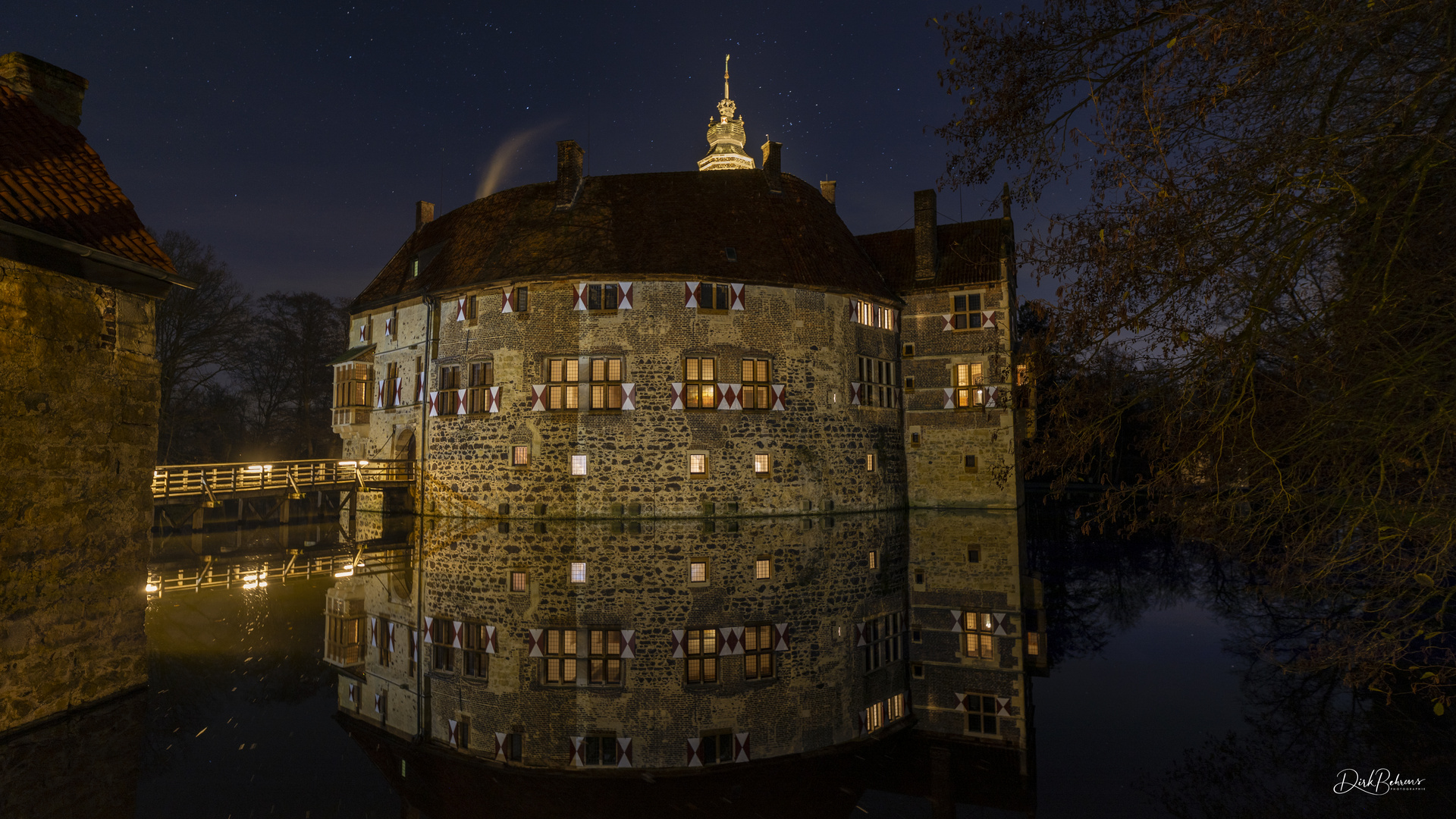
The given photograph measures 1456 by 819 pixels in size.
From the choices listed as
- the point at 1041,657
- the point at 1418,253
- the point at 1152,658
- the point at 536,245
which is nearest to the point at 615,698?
the point at 1041,657

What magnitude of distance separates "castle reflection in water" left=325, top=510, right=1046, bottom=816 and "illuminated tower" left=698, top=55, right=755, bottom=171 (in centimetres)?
2992

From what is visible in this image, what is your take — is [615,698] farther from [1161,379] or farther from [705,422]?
[705,422]

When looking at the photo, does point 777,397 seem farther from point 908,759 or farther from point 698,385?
point 908,759

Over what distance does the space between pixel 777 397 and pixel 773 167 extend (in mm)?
7751

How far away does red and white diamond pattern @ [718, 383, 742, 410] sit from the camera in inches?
729

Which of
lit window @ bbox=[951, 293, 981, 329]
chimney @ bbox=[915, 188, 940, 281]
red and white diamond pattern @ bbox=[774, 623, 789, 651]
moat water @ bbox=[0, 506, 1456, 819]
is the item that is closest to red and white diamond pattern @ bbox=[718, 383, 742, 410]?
lit window @ bbox=[951, 293, 981, 329]

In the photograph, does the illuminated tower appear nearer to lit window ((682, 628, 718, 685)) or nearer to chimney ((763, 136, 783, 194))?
chimney ((763, 136, 783, 194))

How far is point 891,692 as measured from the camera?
630 cm

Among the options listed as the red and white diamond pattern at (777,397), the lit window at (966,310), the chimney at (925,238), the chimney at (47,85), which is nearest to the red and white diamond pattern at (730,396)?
the red and white diamond pattern at (777,397)

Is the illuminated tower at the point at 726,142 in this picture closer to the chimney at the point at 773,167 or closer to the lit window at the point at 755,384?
the chimney at the point at 773,167

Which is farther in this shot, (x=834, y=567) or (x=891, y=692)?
(x=834, y=567)

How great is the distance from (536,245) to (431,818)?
17.5 m

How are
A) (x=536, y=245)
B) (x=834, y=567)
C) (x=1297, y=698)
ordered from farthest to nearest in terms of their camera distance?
(x=536, y=245) → (x=834, y=567) → (x=1297, y=698)

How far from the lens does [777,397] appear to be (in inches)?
742
